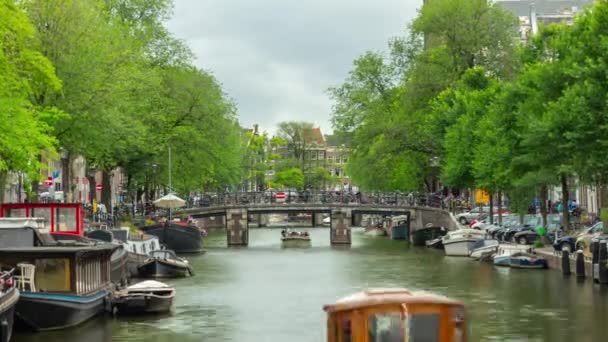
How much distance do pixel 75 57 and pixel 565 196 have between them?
26726 millimetres

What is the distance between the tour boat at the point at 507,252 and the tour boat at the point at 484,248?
3087 mm

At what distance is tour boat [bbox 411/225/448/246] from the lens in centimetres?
8749

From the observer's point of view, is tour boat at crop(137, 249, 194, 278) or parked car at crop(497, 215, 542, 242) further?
parked car at crop(497, 215, 542, 242)

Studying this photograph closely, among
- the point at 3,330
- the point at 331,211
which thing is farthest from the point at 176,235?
the point at 3,330

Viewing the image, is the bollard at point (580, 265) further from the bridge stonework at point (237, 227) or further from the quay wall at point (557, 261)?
the bridge stonework at point (237, 227)

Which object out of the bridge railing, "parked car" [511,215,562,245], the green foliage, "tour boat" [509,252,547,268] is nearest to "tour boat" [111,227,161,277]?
the green foliage

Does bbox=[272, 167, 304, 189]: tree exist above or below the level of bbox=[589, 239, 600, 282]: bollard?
above

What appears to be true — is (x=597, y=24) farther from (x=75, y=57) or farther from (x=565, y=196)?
(x=75, y=57)

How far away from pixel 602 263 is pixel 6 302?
2604cm

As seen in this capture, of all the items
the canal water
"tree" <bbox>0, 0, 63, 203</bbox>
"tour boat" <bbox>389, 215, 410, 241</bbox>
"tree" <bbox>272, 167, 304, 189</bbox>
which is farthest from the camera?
"tree" <bbox>272, 167, 304, 189</bbox>

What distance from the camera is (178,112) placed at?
81.2 metres

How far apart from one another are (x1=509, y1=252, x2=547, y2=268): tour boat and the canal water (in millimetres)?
857

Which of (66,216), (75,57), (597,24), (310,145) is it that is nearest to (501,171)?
(597,24)

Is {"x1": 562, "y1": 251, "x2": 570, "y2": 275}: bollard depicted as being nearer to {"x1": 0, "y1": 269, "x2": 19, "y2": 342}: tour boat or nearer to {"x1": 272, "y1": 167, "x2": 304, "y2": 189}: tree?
{"x1": 0, "y1": 269, "x2": 19, "y2": 342}: tour boat
